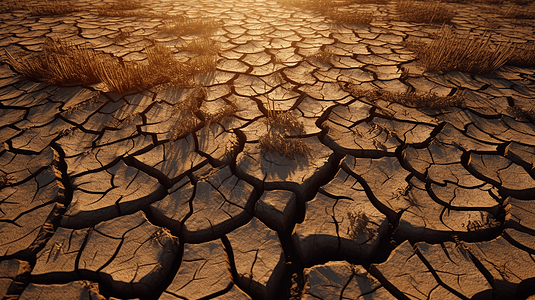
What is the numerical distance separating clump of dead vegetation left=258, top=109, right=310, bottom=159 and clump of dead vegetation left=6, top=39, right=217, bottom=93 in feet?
3.72

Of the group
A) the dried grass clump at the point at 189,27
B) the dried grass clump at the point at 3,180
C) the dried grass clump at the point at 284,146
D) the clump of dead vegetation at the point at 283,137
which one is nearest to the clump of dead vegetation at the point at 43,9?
the dried grass clump at the point at 189,27

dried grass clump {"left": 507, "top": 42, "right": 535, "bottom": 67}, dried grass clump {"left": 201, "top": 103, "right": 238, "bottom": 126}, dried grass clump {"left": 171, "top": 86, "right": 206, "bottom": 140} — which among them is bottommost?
dried grass clump {"left": 507, "top": 42, "right": 535, "bottom": 67}

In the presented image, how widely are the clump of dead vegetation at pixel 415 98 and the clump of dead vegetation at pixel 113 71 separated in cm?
175

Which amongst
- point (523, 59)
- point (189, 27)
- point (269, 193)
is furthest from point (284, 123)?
point (523, 59)

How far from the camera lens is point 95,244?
1295mm

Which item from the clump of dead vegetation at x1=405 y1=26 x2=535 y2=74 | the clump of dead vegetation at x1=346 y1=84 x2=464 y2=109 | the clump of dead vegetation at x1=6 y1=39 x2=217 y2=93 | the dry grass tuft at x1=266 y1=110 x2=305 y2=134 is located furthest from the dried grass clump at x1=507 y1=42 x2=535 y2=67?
the clump of dead vegetation at x1=6 y1=39 x2=217 y2=93

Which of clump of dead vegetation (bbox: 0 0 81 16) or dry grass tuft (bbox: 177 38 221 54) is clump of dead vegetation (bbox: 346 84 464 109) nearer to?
dry grass tuft (bbox: 177 38 221 54)

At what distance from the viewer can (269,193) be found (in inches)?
60.3

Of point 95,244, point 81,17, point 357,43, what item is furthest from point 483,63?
point 81,17

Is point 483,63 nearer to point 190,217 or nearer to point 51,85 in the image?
point 190,217

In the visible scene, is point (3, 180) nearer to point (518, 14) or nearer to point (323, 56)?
point (323, 56)

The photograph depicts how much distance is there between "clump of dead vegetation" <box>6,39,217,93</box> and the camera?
8.08ft

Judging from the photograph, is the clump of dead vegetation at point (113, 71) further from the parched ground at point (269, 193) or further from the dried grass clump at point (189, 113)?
the dried grass clump at point (189, 113)

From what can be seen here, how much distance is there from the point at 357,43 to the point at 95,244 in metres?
3.84
